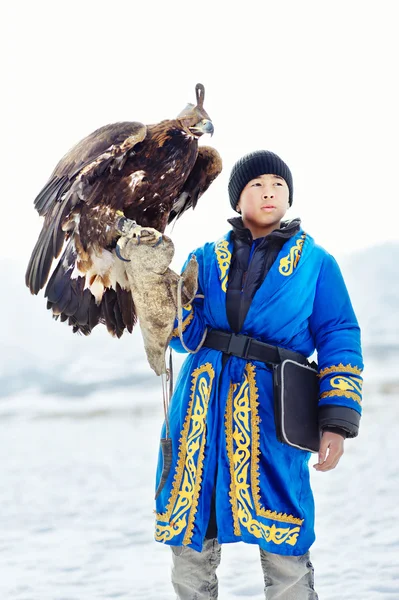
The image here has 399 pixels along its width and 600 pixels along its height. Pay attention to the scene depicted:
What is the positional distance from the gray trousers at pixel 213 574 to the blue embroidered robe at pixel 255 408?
0.16ft

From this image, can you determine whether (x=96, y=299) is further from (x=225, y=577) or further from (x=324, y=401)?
(x=225, y=577)

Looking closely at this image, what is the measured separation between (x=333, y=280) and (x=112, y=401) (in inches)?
239

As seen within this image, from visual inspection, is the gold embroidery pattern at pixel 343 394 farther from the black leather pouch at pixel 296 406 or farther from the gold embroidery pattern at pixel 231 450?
the gold embroidery pattern at pixel 231 450

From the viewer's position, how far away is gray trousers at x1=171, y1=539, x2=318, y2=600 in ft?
5.02

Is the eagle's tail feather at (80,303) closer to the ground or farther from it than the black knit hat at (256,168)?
closer to the ground

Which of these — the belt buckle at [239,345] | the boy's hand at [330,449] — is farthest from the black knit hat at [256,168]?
the boy's hand at [330,449]

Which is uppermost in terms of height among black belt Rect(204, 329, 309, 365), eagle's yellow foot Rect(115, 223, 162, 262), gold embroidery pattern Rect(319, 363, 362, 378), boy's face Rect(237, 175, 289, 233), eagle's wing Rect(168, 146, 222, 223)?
eagle's wing Rect(168, 146, 222, 223)

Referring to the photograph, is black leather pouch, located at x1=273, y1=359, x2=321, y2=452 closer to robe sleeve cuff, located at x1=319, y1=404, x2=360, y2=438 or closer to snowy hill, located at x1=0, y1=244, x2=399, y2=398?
robe sleeve cuff, located at x1=319, y1=404, x2=360, y2=438

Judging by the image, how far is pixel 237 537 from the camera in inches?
59.7

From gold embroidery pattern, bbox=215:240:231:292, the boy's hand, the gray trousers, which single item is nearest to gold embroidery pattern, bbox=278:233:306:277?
gold embroidery pattern, bbox=215:240:231:292

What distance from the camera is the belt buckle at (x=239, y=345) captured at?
160cm

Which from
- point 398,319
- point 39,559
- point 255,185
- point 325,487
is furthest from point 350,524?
point 398,319

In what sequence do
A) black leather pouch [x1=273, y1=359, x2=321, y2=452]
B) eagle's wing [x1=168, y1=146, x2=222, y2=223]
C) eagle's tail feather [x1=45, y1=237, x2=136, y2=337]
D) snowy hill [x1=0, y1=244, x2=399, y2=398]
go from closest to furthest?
black leather pouch [x1=273, y1=359, x2=321, y2=452] → eagle's tail feather [x1=45, y1=237, x2=136, y2=337] → eagle's wing [x1=168, y1=146, x2=222, y2=223] → snowy hill [x1=0, y1=244, x2=399, y2=398]

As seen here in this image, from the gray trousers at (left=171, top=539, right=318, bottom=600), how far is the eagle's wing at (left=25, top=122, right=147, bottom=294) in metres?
0.76
